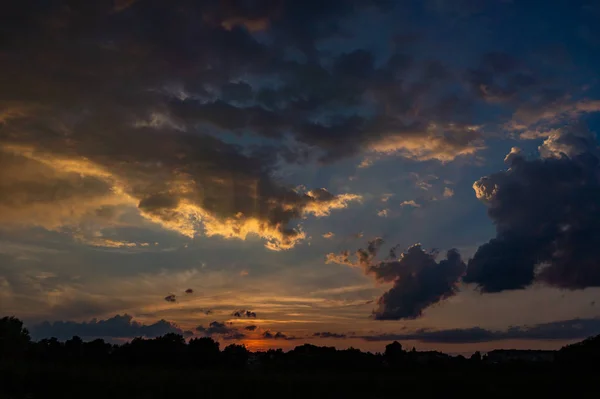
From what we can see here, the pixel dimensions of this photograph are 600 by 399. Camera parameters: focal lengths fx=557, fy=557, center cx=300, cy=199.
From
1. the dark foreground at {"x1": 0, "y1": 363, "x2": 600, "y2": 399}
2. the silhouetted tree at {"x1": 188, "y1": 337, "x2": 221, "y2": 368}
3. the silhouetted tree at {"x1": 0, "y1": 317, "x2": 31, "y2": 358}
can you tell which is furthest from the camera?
the silhouetted tree at {"x1": 188, "y1": 337, "x2": 221, "y2": 368}

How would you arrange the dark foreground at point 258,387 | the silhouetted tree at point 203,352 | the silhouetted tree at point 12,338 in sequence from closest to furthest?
1. the dark foreground at point 258,387
2. the silhouetted tree at point 12,338
3. the silhouetted tree at point 203,352

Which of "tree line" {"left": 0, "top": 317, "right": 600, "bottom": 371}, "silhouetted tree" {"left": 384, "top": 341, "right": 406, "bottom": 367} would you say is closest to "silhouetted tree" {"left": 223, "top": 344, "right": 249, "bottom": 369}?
"tree line" {"left": 0, "top": 317, "right": 600, "bottom": 371}

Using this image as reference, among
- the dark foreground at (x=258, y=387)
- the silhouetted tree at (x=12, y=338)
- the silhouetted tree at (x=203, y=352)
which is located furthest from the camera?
the silhouetted tree at (x=203, y=352)

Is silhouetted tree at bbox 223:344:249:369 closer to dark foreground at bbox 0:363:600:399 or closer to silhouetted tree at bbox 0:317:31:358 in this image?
silhouetted tree at bbox 0:317:31:358

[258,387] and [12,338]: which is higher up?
[12,338]

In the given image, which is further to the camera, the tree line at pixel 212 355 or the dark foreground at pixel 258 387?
the tree line at pixel 212 355

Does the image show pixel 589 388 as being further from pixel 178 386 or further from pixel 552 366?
pixel 178 386

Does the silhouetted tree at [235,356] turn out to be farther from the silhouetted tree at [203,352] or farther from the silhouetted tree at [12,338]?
the silhouetted tree at [12,338]

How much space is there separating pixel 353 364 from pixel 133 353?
150 ft

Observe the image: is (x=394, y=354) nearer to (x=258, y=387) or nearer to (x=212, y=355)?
(x=212, y=355)

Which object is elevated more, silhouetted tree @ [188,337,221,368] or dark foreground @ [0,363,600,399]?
silhouetted tree @ [188,337,221,368]

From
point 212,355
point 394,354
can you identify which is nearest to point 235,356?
point 212,355

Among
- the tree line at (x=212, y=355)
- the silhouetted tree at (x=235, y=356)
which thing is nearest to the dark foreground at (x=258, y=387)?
the tree line at (x=212, y=355)

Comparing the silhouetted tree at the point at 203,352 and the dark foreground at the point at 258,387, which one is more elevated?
the silhouetted tree at the point at 203,352
